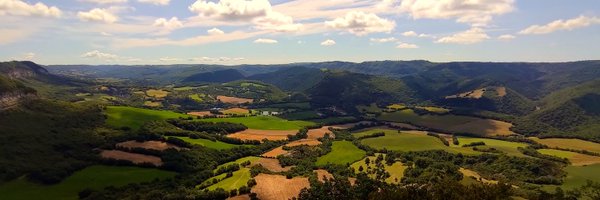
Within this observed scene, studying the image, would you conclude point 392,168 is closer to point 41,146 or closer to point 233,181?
point 233,181

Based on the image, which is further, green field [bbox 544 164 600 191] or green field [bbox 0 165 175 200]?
green field [bbox 544 164 600 191]

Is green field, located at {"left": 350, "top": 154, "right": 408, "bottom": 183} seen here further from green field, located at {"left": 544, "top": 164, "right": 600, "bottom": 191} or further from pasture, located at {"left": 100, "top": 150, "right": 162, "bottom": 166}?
pasture, located at {"left": 100, "top": 150, "right": 162, "bottom": 166}

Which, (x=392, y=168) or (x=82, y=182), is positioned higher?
A: (x=392, y=168)

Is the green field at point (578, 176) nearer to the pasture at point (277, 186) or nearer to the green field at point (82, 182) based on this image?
the pasture at point (277, 186)

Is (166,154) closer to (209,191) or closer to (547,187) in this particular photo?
(209,191)

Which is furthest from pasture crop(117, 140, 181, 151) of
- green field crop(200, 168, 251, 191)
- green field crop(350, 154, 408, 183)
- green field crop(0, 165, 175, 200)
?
green field crop(350, 154, 408, 183)

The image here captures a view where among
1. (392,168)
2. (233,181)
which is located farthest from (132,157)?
(392,168)

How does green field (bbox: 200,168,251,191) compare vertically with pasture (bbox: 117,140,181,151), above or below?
below
